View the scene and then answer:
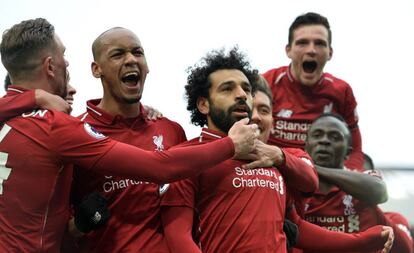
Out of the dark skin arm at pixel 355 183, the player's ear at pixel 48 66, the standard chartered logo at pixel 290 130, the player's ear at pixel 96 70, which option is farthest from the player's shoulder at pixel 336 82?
the player's ear at pixel 48 66

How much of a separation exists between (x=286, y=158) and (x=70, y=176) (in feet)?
3.07

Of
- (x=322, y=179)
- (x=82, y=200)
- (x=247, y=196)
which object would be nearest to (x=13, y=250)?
(x=82, y=200)

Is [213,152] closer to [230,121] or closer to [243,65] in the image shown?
[230,121]

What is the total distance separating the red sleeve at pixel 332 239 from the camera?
3.64 meters

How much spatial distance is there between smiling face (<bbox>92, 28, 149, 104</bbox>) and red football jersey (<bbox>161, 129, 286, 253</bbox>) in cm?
50

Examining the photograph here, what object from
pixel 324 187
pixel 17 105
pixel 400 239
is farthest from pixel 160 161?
pixel 400 239

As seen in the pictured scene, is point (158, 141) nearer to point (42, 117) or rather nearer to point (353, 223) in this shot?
point (42, 117)

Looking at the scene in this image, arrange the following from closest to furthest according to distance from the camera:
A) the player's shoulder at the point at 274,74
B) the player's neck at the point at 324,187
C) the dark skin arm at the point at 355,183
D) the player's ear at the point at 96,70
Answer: the player's ear at the point at 96,70 < the dark skin arm at the point at 355,183 < the player's neck at the point at 324,187 < the player's shoulder at the point at 274,74

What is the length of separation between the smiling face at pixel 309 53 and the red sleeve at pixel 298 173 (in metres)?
1.93

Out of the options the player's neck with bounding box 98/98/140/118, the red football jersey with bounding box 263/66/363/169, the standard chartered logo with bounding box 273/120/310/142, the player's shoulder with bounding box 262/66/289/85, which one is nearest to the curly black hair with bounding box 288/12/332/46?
the player's shoulder with bounding box 262/66/289/85

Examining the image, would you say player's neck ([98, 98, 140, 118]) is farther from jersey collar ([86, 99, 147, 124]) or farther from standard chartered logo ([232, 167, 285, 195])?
standard chartered logo ([232, 167, 285, 195])

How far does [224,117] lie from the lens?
328 centimetres

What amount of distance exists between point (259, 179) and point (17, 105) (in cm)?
105

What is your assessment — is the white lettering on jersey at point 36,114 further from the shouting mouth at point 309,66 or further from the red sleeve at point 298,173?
the shouting mouth at point 309,66
